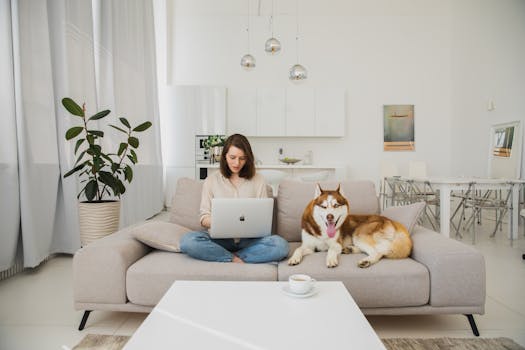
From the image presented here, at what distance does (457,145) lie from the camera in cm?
623

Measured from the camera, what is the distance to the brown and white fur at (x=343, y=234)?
6.19 ft

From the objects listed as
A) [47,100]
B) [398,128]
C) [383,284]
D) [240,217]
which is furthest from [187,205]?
[398,128]

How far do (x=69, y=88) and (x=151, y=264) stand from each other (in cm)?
213

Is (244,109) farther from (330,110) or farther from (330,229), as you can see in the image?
(330,229)

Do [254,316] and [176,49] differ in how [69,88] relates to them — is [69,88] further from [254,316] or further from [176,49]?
[176,49]

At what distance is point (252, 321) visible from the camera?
3.61ft

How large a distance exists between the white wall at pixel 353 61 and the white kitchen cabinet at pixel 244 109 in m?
0.27

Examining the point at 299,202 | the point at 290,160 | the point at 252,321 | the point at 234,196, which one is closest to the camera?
the point at 252,321

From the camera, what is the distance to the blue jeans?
1847 millimetres

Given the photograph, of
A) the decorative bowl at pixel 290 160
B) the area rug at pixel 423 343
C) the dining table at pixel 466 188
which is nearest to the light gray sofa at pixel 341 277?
the area rug at pixel 423 343

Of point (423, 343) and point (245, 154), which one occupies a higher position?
point (245, 154)

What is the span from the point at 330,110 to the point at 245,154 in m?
4.27

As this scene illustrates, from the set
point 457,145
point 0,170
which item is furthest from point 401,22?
point 0,170

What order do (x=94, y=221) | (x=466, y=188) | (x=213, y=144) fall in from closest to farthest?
(x=94, y=221) → (x=466, y=188) → (x=213, y=144)
